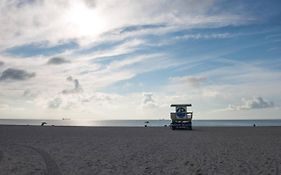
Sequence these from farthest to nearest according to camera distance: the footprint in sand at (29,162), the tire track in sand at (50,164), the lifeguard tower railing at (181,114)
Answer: the lifeguard tower railing at (181,114) < the footprint in sand at (29,162) < the tire track in sand at (50,164)

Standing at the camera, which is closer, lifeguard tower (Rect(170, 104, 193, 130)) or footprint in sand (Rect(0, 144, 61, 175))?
footprint in sand (Rect(0, 144, 61, 175))

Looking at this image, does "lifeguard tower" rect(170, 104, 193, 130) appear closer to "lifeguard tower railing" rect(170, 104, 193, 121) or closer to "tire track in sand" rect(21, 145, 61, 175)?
"lifeguard tower railing" rect(170, 104, 193, 121)

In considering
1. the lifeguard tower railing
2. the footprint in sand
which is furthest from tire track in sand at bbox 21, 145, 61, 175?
the lifeguard tower railing

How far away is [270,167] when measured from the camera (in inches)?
508

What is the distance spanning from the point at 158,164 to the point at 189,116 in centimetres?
2786

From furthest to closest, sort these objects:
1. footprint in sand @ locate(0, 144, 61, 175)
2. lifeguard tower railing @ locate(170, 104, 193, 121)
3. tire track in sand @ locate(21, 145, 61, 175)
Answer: lifeguard tower railing @ locate(170, 104, 193, 121) → footprint in sand @ locate(0, 144, 61, 175) → tire track in sand @ locate(21, 145, 61, 175)

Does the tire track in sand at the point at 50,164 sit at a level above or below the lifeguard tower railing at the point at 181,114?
below

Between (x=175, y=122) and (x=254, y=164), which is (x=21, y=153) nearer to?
(x=254, y=164)

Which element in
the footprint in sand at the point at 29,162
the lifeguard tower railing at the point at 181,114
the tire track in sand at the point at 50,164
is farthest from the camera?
Result: the lifeguard tower railing at the point at 181,114

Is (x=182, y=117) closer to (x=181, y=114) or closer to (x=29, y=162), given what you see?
(x=181, y=114)

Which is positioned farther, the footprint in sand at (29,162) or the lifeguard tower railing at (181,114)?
the lifeguard tower railing at (181,114)

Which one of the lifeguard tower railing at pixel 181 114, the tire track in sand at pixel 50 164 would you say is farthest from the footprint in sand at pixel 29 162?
the lifeguard tower railing at pixel 181 114

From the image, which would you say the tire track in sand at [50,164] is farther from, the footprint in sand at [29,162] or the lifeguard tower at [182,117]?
the lifeguard tower at [182,117]

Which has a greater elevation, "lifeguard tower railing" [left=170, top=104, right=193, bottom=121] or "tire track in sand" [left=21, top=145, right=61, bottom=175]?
"lifeguard tower railing" [left=170, top=104, right=193, bottom=121]
